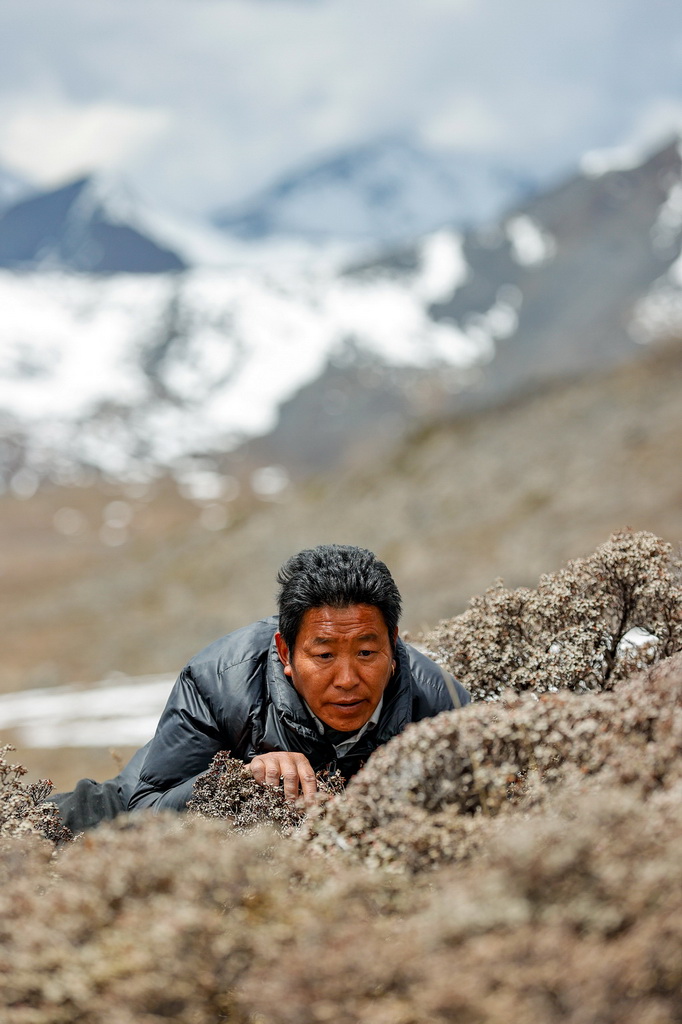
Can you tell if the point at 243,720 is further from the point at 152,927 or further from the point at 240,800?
the point at 152,927

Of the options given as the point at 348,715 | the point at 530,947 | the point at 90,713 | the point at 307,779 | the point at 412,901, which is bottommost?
the point at 530,947

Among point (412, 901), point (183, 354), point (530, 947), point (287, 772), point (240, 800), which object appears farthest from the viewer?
point (183, 354)

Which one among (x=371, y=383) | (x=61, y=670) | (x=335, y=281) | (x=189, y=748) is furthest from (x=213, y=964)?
(x=335, y=281)


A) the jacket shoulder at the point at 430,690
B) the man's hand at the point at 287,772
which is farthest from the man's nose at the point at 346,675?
the jacket shoulder at the point at 430,690

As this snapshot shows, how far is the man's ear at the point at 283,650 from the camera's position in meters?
4.52

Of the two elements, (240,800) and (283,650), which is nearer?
(240,800)

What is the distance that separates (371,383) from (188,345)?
1504 inches

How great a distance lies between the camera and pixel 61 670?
42.2 metres

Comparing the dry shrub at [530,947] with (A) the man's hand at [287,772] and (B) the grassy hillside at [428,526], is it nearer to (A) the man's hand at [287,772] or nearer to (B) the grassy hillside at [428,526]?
(A) the man's hand at [287,772]

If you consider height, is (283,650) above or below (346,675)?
above

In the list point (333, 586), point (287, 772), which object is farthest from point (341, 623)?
point (287, 772)

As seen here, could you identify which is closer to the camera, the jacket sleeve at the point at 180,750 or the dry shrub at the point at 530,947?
the dry shrub at the point at 530,947

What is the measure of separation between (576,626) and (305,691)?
183 cm

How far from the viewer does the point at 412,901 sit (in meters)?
2.83
